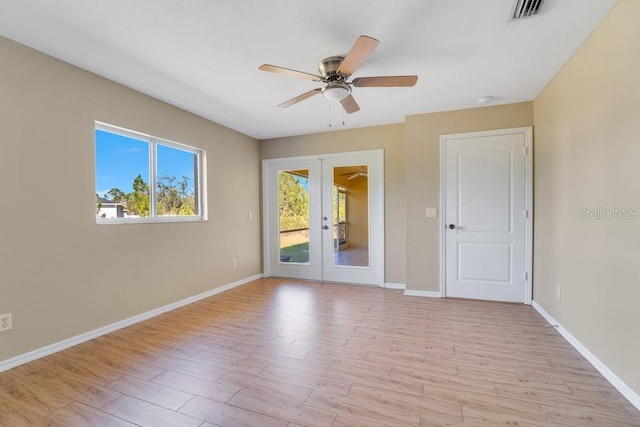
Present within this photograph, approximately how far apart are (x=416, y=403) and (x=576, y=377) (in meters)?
1.25

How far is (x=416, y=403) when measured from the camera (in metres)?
1.83

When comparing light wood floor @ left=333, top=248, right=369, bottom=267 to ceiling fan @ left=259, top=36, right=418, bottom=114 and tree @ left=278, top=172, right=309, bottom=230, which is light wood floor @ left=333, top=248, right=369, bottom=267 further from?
ceiling fan @ left=259, top=36, right=418, bottom=114

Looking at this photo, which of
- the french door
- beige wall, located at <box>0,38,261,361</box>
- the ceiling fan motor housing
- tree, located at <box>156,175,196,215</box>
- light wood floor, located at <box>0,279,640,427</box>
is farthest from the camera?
the french door

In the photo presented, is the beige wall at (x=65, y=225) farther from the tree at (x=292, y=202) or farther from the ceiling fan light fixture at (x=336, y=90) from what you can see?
the ceiling fan light fixture at (x=336, y=90)

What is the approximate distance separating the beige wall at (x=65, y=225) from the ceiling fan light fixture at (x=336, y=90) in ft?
7.27

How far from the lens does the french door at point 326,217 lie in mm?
4680

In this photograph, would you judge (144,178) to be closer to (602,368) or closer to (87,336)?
(87,336)

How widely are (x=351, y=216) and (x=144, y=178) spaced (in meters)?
2.99

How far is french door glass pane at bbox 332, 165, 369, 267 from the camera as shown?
15.6 ft

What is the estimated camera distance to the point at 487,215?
12.5 feet

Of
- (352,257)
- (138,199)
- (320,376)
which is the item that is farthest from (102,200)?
(352,257)

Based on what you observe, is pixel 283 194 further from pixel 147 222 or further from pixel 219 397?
pixel 219 397

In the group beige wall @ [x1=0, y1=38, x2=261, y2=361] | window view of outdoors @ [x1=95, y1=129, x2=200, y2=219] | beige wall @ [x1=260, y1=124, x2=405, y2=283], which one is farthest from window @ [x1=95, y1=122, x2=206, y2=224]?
beige wall @ [x1=260, y1=124, x2=405, y2=283]

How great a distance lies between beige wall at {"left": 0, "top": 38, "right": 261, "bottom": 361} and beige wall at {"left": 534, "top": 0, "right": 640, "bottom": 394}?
417 cm
